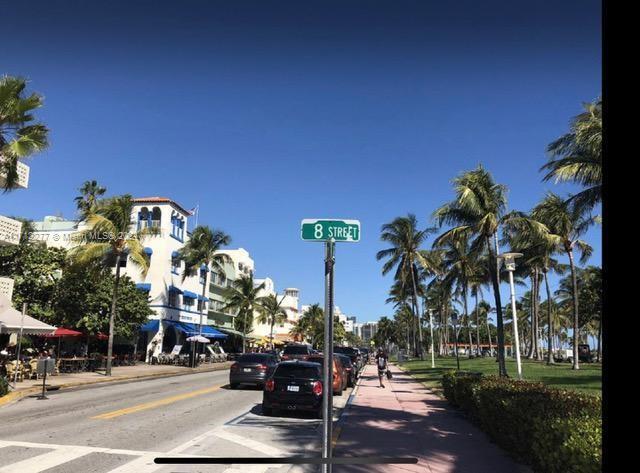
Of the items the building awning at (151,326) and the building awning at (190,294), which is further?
the building awning at (190,294)

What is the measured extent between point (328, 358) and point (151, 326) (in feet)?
132

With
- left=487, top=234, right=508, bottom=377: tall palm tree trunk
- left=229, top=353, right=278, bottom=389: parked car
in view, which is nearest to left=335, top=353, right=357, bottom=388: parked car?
left=229, top=353, right=278, bottom=389: parked car

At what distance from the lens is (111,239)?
1110 inches

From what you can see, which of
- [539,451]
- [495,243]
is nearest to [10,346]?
[495,243]

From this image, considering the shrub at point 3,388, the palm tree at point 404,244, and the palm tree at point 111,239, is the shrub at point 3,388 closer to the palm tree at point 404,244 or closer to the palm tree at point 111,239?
the palm tree at point 111,239

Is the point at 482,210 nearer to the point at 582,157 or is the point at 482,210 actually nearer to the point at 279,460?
the point at 582,157

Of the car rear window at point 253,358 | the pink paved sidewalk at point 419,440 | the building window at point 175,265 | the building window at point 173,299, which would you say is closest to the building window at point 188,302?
the building window at point 173,299

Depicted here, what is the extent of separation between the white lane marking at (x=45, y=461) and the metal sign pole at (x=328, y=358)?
495 centimetres

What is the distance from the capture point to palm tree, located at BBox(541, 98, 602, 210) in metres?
16.6

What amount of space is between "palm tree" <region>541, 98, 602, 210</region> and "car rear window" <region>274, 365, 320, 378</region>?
1053cm

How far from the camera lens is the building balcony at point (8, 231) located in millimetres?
22312

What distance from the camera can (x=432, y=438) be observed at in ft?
34.6

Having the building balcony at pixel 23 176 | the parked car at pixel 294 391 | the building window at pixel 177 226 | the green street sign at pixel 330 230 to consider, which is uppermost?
the building window at pixel 177 226
